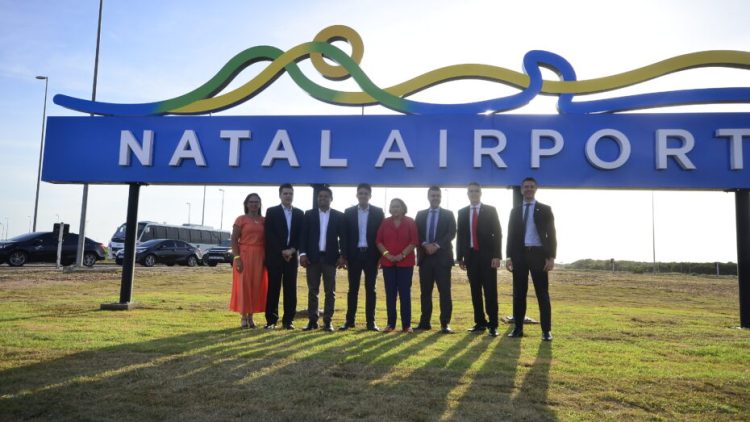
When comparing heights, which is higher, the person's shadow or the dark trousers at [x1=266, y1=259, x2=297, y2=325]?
the dark trousers at [x1=266, y1=259, x2=297, y2=325]

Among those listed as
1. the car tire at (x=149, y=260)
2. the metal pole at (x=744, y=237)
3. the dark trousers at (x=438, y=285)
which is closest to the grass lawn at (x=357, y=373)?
the dark trousers at (x=438, y=285)

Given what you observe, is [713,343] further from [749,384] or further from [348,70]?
[348,70]

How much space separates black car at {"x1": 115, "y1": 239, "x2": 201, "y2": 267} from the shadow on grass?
20.6 metres

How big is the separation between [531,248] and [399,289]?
1651 mm

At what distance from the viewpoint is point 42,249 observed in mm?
20062

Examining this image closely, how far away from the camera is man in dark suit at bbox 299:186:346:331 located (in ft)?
21.4

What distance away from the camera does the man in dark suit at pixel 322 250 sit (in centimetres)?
652

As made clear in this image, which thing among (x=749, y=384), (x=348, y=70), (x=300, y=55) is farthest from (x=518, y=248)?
(x=300, y=55)

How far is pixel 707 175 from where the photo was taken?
23.8ft

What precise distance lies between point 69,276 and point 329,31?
38.0 ft

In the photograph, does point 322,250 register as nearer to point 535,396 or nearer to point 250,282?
point 250,282

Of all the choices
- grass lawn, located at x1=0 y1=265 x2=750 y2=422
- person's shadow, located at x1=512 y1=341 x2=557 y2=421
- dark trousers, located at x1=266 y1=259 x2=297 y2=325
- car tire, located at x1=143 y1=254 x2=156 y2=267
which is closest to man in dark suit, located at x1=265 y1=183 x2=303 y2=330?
dark trousers, located at x1=266 y1=259 x2=297 y2=325

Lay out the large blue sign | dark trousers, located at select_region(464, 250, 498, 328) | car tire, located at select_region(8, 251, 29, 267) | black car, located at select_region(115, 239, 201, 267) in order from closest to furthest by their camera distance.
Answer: dark trousers, located at select_region(464, 250, 498, 328) < the large blue sign < car tire, located at select_region(8, 251, 29, 267) < black car, located at select_region(115, 239, 201, 267)

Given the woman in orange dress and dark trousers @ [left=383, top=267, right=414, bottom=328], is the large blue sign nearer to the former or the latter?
the woman in orange dress
